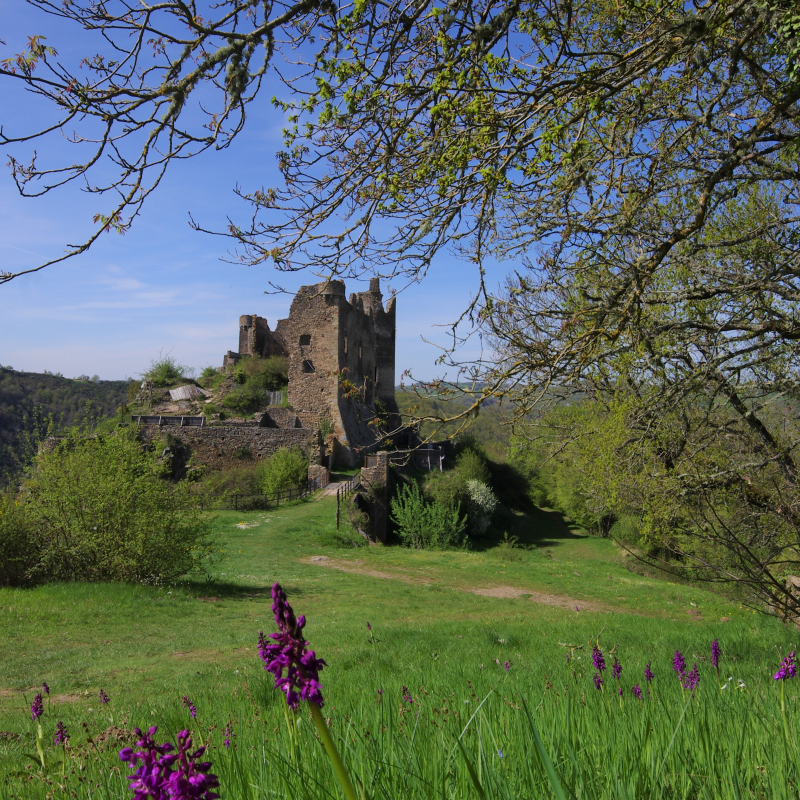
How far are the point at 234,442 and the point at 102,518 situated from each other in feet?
70.9

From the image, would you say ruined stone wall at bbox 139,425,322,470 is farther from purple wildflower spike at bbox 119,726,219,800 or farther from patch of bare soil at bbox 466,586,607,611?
purple wildflower spike at bbox 119,726,219,800

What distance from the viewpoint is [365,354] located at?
4700 cm

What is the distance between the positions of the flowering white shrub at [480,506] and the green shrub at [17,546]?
907 inches

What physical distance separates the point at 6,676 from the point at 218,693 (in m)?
3.37

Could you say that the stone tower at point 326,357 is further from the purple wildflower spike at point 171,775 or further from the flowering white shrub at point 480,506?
the purple wildflower spike at point 171,775

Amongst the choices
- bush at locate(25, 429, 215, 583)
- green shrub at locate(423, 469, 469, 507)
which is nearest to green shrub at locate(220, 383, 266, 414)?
green shrub at locate(423, 469, 469, 507)

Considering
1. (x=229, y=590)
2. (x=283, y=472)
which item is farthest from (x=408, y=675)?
(x=283, y=472)

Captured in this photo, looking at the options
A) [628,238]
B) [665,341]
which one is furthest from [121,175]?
[665,341]

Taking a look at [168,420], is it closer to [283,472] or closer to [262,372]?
[262,372]

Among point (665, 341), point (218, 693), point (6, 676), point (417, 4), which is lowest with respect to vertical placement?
point (6, 676)

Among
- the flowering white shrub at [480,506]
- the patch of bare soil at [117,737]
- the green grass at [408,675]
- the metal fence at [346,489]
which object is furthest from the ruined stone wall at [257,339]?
the patch of bare soil at [117,737]

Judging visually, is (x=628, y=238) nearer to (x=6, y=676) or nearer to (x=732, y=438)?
(x=732, y=438)

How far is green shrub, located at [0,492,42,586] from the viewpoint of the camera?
473 inches

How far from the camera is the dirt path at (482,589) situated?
15406mm
